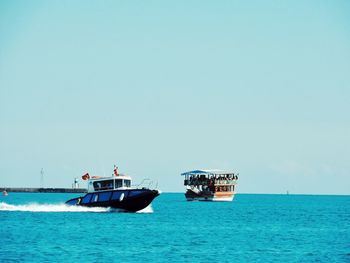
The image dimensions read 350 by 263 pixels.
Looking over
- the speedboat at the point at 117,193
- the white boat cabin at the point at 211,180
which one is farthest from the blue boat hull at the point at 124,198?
the white boat cabin at the point at 211,180

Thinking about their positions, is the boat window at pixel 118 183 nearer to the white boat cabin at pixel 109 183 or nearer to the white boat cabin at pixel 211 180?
the white boat cabin at pixel 109 183

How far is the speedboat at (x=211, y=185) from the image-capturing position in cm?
14475

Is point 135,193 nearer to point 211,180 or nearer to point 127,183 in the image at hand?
point 127,183

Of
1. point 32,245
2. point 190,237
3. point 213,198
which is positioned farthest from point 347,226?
point 213,198

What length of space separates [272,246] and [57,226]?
22084mm

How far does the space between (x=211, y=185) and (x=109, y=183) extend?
64085 millimetres

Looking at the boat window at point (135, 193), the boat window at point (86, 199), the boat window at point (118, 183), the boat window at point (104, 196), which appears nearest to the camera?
the boat window at point (135, 193)

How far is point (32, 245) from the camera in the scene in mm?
55906

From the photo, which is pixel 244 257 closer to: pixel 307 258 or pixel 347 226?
pixel 307 258

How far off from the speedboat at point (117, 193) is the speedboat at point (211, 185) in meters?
60.9

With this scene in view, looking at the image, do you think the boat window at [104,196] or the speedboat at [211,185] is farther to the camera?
the speedboat at [211,185]

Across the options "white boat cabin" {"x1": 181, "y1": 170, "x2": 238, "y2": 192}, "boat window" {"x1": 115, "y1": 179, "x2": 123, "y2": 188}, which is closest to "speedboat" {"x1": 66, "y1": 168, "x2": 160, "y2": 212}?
"boat window" {"x1": 115, "y1": 179, "x2": 123, "y2": 188}

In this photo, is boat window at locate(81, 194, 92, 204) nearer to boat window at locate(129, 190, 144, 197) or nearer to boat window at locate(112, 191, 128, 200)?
boat window at locate(112, 191, 128, 200)

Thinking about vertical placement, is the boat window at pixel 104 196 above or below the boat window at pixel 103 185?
below
